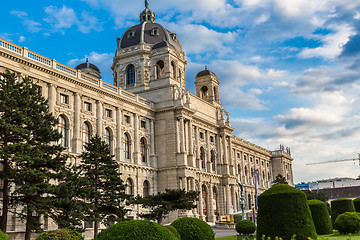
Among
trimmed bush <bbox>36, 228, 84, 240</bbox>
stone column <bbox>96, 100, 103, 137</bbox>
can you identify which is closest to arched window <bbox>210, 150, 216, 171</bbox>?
stone column <bbox>96, 100, 103, 137</bbox>

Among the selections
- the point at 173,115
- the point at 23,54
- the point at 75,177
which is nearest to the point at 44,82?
the point at 23,54

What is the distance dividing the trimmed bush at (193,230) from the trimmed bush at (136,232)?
316 inches

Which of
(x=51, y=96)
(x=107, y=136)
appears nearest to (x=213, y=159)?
(x=107, y=136)

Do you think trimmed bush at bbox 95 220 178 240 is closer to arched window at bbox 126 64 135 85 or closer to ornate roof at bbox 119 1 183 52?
arched window at bbox 126 64 135 85

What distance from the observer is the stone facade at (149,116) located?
39.1 m

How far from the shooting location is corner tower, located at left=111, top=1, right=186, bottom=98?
186 feet

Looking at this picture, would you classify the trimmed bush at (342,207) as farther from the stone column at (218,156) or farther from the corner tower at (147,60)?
the stone column at (218,156)

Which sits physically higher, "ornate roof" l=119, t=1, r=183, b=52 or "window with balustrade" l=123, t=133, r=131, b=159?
"ornate roof" l=119, t=1, r=183, b=52

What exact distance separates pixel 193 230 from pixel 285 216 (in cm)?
425

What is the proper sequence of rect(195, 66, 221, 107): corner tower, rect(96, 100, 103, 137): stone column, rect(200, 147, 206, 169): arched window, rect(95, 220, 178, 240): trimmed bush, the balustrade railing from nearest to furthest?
rect(95, 220, 178, 240): trimmed bush → the balustrade railing → rect(96, 100, 103, 137): stone column → rect(200, 147, 206, 169): arched window → rect(195, 66, 221, 107): corner tower

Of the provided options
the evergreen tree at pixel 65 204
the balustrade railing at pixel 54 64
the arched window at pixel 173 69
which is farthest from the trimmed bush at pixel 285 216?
the arched window at pixel 173 69

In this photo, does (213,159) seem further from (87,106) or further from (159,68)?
(87,106)

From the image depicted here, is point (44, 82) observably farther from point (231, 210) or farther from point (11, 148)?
point (231, 210)

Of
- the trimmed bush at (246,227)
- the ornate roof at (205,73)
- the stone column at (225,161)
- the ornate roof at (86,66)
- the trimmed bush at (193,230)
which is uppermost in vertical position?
the ornate roof at (205,73)
